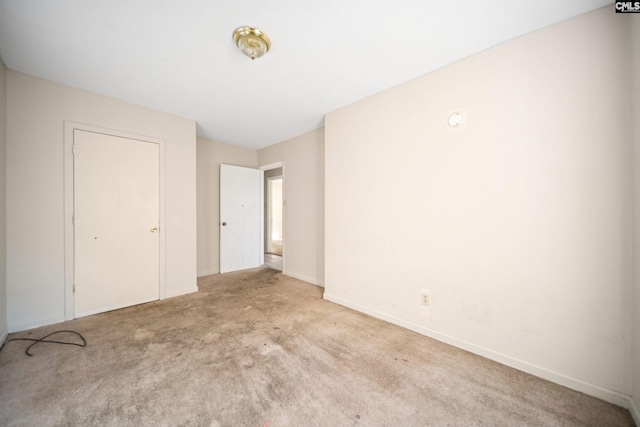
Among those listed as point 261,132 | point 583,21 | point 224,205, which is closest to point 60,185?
point 224,205

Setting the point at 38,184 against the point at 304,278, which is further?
the point at 304,278

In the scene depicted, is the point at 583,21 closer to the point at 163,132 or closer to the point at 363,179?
the point at 363,179

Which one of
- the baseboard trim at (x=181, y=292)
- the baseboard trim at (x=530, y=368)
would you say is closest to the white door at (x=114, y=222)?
the baseboard trim at (x=181, y=292)

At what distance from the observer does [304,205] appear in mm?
3787

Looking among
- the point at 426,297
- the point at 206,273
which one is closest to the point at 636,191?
the point at 426,297

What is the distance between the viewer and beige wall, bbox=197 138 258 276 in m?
4.01

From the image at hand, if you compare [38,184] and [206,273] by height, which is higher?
[38,184]

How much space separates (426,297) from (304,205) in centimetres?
230

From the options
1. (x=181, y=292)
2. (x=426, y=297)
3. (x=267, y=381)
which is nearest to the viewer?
(x=267, y=381)

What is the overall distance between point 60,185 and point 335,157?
2967mm

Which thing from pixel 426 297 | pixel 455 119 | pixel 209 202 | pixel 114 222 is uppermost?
pixel 455 119

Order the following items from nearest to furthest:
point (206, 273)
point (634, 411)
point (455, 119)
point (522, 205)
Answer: point (634, 411) → point (522, 205) → point (455, 119) → point (206, 273)

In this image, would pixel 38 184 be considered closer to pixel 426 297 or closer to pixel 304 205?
pixel 304 205

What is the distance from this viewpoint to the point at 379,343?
198 cm
